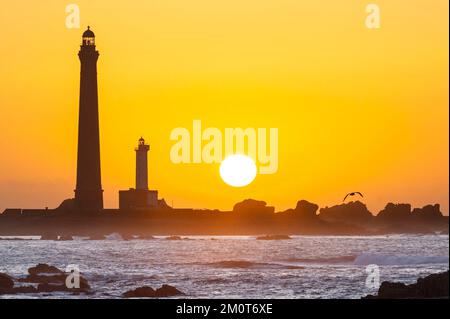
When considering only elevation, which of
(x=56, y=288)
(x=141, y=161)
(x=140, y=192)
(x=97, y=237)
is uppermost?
(x=141, y=161)

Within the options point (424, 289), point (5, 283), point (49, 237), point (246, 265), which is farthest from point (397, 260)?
point (49, 237)

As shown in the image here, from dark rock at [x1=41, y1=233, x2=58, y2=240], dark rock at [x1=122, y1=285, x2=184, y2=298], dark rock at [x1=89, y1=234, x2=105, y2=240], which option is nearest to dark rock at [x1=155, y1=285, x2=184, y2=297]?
dark rock at [x1=122, y1=285, x2=184, y2=298]

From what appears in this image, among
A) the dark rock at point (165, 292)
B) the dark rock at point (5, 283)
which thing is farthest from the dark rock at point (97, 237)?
the dark rock at point (165, 292)

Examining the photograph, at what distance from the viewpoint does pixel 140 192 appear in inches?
5059

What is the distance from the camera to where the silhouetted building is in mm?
121750

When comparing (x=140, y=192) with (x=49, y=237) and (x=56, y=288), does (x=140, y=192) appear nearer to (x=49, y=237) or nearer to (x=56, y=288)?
(x=49, y=237)

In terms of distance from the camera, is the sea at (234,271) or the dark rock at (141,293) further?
the sea at (234,271)

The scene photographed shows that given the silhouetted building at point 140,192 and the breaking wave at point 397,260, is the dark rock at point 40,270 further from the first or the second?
the silhouetted building at point 140,192

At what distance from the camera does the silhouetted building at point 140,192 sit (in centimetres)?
12175

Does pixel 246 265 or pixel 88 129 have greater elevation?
pixel 88 129

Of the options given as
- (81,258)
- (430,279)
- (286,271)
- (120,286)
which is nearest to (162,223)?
(81,258)

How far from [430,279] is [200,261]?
158ft

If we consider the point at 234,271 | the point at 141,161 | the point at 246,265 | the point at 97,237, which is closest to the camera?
the point at 234,271
